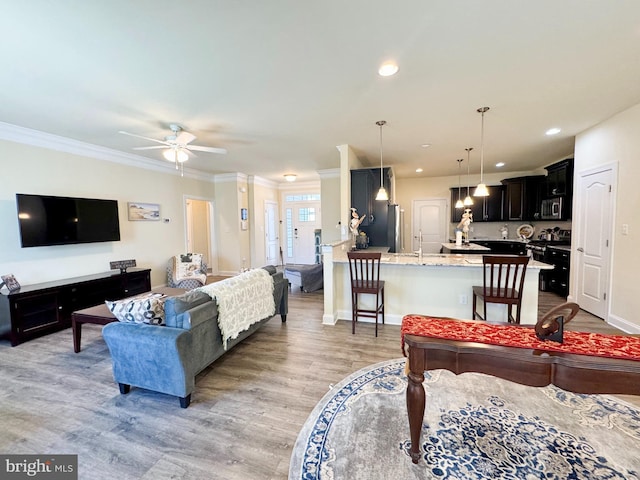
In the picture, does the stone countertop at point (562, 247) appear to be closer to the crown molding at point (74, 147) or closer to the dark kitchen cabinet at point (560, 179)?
the dark kitchen cabinet at point (560, 179)

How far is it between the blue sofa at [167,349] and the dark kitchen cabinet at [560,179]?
6.49 m

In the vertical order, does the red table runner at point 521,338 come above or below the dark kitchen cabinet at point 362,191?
below

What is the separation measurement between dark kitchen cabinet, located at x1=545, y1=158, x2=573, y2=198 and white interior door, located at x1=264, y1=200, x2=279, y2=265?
6.97m

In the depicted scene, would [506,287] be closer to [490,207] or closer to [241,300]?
[241,300]

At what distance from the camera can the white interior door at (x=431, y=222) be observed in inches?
306

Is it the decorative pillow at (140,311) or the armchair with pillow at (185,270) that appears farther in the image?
the armchair with pillow at (185,270)

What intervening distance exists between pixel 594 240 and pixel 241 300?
196 inches

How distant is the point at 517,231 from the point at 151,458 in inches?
324

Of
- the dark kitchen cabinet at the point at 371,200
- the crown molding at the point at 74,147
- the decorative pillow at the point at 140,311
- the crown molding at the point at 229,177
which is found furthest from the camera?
the crown molding at the point at 229,177

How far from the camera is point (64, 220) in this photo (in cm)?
401

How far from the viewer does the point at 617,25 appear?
1.85 meters

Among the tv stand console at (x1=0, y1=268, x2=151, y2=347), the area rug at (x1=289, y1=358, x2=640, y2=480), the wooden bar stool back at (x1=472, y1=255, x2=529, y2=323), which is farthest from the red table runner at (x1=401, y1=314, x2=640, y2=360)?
the tv stand console at (x1=0, y1=268, x2=151, y2=347)

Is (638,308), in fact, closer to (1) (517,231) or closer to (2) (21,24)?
(1) (517,231)

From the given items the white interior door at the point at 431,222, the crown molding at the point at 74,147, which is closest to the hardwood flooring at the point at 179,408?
the crown molding at the point at 74,147
